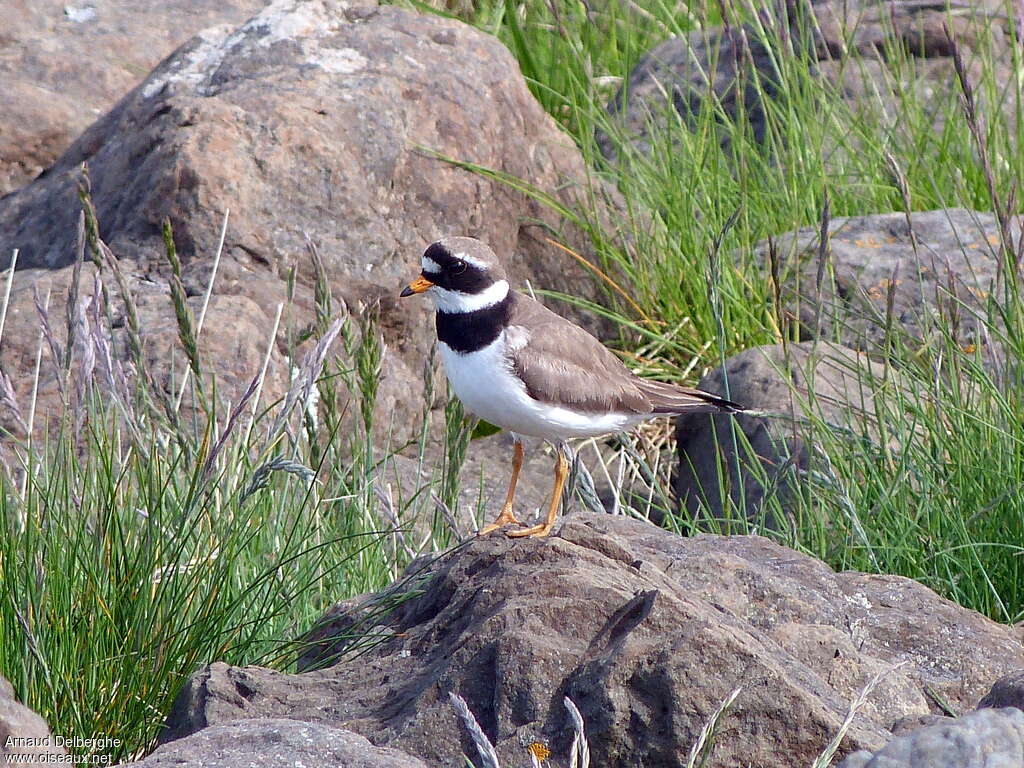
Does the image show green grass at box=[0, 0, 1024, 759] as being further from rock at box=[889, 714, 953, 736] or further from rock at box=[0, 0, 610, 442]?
rock at box=[889, 714, 953, 736]

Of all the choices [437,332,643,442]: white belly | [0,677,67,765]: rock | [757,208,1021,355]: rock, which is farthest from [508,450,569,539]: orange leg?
[757,208,1021,355]: rock

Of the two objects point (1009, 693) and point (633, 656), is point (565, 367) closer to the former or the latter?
point (633, 656)

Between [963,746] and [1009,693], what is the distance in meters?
0.66

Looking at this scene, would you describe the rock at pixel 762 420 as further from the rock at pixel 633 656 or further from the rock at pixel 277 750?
the rock at pixel 277 750

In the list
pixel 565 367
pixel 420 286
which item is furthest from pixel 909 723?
pixel 420 286

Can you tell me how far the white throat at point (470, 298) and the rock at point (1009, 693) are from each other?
2.11 m

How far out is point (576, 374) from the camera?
4.35m

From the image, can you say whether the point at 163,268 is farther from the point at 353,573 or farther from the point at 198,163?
the point at 353,573

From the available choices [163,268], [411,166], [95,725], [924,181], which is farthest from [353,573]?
[924,181]

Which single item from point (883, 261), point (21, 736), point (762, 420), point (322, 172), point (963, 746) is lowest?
point (762, 420)

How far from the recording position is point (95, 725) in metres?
3.25

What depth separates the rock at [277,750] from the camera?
2377 mm

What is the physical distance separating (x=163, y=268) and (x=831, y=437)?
291 cm

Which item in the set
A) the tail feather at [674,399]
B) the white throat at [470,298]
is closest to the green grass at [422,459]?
the tail feather at [674,399]
